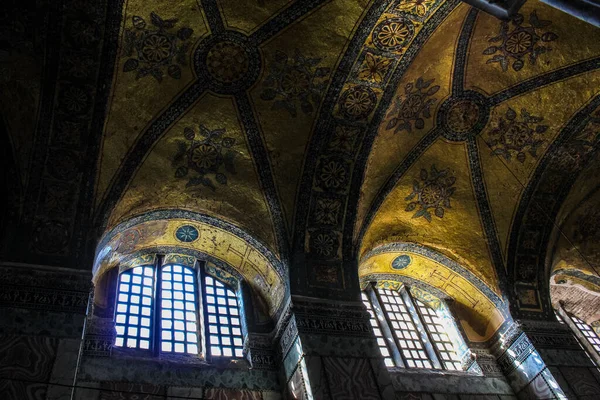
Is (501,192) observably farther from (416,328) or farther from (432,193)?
(416,328)

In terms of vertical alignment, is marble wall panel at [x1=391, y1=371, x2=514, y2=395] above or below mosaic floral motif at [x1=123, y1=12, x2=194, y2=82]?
below

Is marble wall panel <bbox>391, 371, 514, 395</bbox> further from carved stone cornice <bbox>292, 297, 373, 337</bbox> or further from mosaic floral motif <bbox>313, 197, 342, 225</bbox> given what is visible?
mosaic floral motif <bbox>313, 197, 342, 225</bbox>

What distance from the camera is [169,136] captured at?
8031mm

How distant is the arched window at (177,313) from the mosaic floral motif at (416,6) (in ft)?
17.3

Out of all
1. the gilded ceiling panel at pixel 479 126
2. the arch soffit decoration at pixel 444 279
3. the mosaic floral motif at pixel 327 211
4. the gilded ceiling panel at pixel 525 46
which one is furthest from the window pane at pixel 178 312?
the gilded ceiling panel at pixel 525 46

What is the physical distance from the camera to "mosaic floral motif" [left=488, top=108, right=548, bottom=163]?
9.34 meters

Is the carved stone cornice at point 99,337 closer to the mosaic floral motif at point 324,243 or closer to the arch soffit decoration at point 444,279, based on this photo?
the mosaic floral motif at point 324,243

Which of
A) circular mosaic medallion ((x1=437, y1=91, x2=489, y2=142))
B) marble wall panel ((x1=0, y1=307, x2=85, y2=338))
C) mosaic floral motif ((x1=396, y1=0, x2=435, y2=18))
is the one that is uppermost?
circular mosaic medallion ((x1=437, y1=91, x2=489, y2=142))

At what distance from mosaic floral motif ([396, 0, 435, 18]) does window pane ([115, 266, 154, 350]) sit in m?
5.70

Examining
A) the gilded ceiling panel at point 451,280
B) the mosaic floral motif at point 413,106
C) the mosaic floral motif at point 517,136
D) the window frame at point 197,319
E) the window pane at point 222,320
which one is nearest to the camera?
the window frame at point 197,319

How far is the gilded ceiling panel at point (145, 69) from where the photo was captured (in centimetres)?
708

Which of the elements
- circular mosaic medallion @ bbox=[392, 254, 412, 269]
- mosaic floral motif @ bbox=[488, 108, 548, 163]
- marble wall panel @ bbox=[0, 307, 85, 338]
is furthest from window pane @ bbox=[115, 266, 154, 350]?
mosaic floral motif @ bbox=[488, 108, 548, 163]

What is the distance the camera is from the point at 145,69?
294 inches

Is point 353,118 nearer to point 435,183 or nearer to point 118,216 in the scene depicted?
point 435,183
